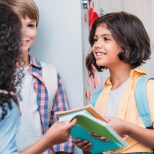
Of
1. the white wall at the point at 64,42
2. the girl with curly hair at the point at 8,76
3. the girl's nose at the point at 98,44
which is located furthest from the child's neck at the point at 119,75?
the girl with curly hair at the point at 8,76

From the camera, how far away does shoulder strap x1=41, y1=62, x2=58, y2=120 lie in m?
1.61

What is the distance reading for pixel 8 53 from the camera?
0.99 meters

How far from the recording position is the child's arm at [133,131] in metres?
1.29

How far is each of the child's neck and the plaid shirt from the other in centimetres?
25

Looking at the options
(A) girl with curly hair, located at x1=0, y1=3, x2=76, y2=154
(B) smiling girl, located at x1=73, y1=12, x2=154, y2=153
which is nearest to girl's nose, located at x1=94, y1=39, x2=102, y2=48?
(B) smiling girl, located at x1=73, y1=12, x2=154, y2=153

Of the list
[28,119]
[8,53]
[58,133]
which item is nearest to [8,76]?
[8,53]

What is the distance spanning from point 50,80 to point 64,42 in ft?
0.70

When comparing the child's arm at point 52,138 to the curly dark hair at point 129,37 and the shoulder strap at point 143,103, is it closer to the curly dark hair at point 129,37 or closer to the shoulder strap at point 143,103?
the shoulder strap at point 143,103

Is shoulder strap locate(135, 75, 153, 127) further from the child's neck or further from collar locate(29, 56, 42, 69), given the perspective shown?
collar locate(29, 56, 42, 69)

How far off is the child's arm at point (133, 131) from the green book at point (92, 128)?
0.06 m

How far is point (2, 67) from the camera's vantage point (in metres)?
0.98

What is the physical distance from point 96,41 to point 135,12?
1.19 m

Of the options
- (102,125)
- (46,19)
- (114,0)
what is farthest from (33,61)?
(114,0)

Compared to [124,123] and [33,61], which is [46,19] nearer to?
[33,61]
